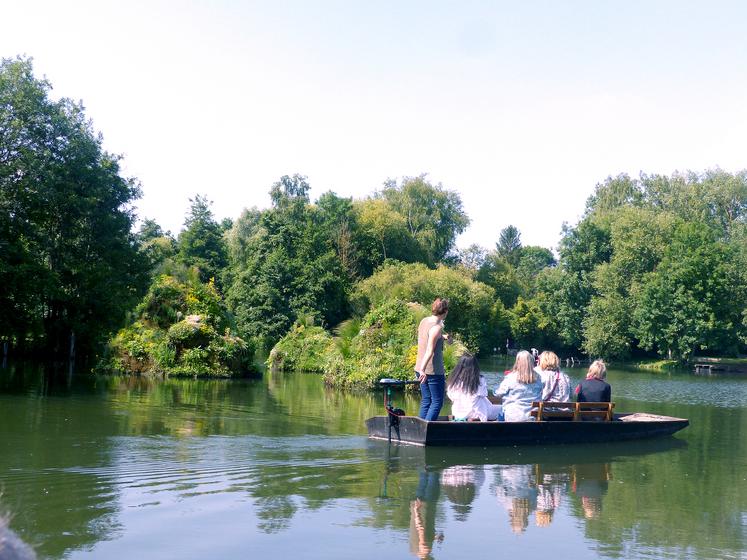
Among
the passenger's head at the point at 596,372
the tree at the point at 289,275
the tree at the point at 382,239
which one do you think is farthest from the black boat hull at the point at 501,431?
the tree at the point at 382,239

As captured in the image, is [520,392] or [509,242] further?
[509,242]

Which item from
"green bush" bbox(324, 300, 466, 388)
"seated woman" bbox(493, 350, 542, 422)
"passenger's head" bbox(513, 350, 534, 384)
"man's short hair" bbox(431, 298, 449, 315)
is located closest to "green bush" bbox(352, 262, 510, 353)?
"green bush" bbox(324, 300, 466, 388)

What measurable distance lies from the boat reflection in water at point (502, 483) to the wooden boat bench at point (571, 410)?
1.89ft

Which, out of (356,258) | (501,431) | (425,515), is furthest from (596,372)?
(356,258)

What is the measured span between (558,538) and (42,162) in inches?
1030

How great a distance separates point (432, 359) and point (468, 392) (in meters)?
1.21

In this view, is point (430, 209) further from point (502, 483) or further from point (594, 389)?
point (502, 483)

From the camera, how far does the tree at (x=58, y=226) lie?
27734 millimetres

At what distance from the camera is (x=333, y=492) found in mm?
8812

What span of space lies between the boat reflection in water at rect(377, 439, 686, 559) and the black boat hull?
200 millimetres

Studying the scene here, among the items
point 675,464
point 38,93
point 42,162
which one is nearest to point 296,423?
point 675,464

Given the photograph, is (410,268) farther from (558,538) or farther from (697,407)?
(558,538)

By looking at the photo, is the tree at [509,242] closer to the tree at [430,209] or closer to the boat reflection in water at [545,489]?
the tree at [430,209]

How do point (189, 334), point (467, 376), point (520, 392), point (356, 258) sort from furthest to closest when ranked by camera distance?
point (356, 258), point (189, 334), point (520, 392), point (467, 376)
